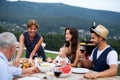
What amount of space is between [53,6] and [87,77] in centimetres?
807

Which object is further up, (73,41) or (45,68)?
(73,41)

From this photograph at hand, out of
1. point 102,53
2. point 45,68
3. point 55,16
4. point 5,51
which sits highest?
point 55,16

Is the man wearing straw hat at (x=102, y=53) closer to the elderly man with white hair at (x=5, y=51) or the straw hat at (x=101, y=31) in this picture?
the straw hat at (x=101, y=31)

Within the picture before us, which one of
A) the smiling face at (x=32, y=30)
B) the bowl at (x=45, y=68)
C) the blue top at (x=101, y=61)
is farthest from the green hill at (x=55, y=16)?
the bowl at (x=45, y=68)

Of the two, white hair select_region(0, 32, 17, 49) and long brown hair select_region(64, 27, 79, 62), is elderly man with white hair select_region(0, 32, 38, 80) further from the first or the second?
long brown hair select_region(64, 27, 79, 62)

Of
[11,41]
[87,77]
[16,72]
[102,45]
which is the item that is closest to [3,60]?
[11,41]

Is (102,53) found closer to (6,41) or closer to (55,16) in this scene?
(6,41)

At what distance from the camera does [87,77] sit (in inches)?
108

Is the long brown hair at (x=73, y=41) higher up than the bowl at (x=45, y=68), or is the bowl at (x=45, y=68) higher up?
the long brown hair at (x=73, y=41)

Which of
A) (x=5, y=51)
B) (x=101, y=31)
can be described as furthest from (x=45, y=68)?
(x=5, y=51)

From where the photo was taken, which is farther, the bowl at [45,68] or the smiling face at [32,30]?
the smiling face at [32,30]

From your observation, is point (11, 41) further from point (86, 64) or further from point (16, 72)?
point (86, 64)

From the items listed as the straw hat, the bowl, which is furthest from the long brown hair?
the bowl

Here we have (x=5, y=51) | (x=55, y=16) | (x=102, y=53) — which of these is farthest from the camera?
(x=55, y=16)
